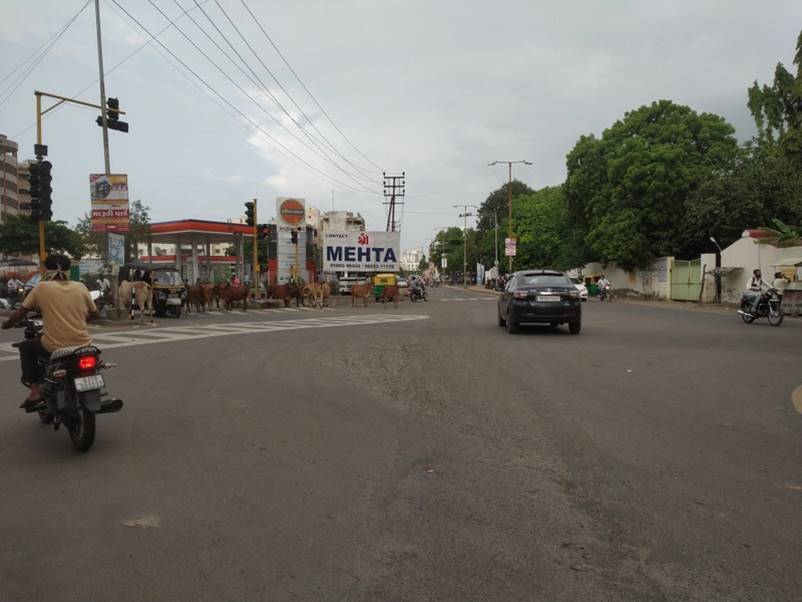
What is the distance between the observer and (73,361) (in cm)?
562

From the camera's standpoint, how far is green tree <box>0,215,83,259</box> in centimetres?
5634

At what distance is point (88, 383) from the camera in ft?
18.0

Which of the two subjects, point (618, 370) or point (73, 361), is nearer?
point (73, 361)

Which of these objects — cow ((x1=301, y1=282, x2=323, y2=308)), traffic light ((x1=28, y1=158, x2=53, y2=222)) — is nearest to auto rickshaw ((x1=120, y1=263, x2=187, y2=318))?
traffic light ((x1=28, y1=158, x2=53, y2=222))

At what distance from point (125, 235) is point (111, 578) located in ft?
68.1

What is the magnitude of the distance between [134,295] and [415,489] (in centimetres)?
1931

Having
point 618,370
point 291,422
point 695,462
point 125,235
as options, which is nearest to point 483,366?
point 618,370

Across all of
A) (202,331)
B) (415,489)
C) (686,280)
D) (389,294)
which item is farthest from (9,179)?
(415,489)

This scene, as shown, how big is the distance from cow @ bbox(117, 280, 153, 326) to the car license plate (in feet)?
51.4

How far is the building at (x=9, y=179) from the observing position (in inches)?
2731

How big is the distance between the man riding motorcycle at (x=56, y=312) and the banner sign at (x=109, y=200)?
1605 centimetres

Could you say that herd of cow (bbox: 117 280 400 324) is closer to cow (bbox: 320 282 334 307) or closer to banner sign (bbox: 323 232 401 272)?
cow (bbox: 320 282 334 307)

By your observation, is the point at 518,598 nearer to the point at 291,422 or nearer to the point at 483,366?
the point at 291,422

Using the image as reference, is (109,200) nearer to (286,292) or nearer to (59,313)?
(286,292)
